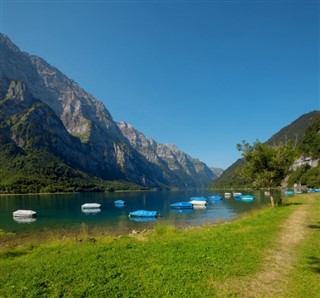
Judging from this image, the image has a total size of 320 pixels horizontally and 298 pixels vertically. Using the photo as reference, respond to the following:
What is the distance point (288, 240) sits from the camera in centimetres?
2016

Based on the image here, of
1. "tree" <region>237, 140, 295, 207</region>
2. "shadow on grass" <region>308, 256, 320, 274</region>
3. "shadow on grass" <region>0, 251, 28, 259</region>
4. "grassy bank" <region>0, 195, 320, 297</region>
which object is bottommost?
"shadow on grass" <region>0, 251, 28, 259</region>

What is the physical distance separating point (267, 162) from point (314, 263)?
35.3 m

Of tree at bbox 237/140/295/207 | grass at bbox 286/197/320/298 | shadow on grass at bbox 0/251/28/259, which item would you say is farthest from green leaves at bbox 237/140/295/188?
shadow on grass at bbox 0/251/28/259

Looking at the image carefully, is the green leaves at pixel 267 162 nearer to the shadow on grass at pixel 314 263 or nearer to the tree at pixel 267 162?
the tree at pixel 267 162

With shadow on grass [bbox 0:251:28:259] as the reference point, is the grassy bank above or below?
above

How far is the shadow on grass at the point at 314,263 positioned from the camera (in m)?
13.6

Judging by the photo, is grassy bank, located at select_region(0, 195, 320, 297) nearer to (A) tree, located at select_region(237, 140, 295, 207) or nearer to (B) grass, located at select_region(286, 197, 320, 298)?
(B) grass, located at select_region(286, 197, 320, 298)

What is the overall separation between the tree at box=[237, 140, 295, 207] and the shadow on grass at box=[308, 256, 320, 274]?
107ft

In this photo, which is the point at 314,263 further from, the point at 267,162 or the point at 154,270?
the point at 267,162

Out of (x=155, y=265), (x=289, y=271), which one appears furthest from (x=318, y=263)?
(x=155, y=265)

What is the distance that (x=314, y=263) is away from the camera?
47.6ft

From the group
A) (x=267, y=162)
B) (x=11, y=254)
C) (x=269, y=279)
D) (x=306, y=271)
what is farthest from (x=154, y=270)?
(x=267, y=162)

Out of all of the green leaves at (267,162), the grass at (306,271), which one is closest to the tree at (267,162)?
the green leaves at (267,162)

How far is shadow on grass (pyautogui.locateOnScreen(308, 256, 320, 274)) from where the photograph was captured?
1356cm
